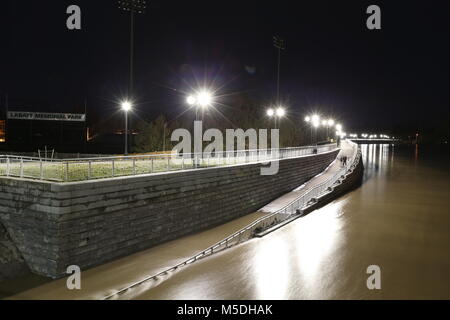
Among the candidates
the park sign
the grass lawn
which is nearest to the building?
the park sign

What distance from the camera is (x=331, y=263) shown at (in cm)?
1434

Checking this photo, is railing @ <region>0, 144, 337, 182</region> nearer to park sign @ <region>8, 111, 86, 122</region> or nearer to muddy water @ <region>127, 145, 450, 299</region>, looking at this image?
muddy water @ <region>127, 145, 450, 299</region>

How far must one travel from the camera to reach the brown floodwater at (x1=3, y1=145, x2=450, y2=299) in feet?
38.8

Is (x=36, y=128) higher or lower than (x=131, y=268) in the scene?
higher

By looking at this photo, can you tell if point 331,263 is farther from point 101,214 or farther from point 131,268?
point 101,214

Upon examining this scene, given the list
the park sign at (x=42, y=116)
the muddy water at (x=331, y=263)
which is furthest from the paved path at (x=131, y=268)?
the park sign at (x=42, y=116)

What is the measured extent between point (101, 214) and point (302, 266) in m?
7.51

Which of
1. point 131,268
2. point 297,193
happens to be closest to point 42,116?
point 297,193

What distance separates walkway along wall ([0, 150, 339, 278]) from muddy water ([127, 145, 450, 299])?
2566 mm

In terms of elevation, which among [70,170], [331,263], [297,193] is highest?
[70,170]

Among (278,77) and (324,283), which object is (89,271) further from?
(278,77)

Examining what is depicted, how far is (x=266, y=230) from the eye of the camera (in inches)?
690
